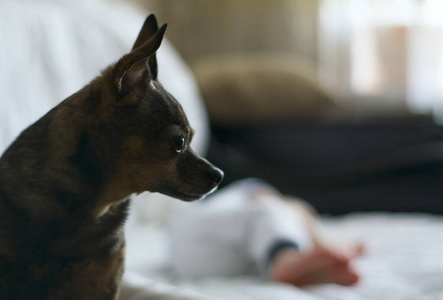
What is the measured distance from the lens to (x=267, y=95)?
2.21m

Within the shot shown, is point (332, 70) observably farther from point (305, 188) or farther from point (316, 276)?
point (316, 276)

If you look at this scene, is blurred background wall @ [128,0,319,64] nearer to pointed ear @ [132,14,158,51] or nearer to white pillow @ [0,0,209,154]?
white pillow @ [0,0,209,154]

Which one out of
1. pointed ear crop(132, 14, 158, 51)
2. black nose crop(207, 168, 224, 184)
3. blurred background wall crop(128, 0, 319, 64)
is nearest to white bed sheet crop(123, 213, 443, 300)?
black nose crop(207, 168, 224, 184)

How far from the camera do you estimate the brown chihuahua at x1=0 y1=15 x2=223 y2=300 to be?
45 centimetres

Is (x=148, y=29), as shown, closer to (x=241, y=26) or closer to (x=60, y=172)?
(x=60, y=172)

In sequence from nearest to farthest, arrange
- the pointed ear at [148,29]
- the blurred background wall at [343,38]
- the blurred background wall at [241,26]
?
the pointed ear at [148,29] → the blurred background wall at [343,38] → the blurred background wall at [241,26]

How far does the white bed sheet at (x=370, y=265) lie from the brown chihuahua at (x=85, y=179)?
0.20m

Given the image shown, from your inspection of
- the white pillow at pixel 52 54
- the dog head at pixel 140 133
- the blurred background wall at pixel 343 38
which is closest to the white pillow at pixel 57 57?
the white pillow at pixel 52 54

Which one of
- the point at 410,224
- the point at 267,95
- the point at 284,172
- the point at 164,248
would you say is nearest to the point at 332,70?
the point at 267,95

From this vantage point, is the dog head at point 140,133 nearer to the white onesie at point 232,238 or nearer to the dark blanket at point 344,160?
the white onesie at point 232,238

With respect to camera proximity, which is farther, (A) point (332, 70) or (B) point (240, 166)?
(A) point (332, 70)

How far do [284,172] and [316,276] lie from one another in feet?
3.30

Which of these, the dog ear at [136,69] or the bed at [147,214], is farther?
the bed at [147,214]

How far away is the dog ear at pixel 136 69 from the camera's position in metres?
0.43
